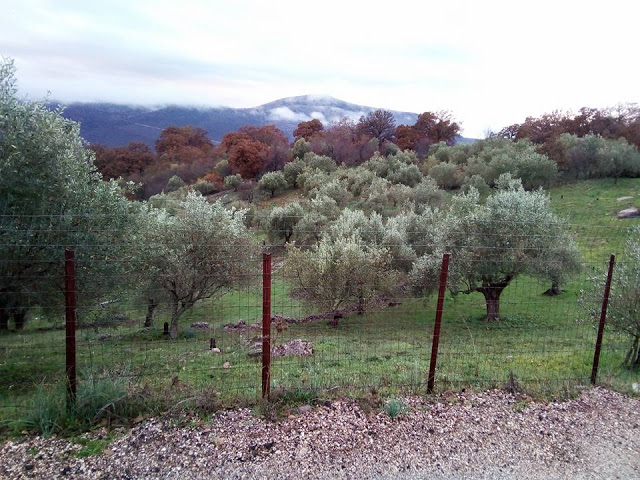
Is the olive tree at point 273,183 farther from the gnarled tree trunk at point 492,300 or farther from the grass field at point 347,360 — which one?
the gnarled tree trunk at point 492,300

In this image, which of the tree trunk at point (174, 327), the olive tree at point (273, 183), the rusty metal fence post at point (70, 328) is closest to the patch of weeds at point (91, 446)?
the rusty metal fence post at point (70, 328)

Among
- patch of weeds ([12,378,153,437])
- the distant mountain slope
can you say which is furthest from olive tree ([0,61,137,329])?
the distant mountain slope

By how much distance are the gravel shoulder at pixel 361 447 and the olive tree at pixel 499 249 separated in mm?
12106

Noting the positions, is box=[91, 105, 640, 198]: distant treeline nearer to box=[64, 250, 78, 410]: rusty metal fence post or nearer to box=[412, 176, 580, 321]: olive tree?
box=[412, 176, 580, 321]: olive tree

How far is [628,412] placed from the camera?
20.0 feet

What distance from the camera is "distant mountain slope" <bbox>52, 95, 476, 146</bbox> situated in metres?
103

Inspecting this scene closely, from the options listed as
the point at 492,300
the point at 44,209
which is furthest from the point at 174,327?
the point at 492,300

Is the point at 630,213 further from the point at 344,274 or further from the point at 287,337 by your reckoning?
the point at 287,337

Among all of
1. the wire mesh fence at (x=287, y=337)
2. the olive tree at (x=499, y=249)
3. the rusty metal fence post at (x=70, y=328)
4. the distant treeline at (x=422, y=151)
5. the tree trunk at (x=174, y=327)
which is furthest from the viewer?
the distant treeline at (x=422, y=151)

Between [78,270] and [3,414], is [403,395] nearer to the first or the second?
[3,414]

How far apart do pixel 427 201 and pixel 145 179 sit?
48452 millimetres

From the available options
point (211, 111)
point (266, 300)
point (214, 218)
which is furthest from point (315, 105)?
point (266, 300)

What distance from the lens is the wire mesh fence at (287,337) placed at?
661 cm

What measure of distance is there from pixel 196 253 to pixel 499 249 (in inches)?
491
